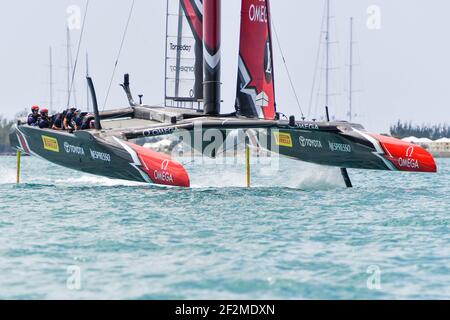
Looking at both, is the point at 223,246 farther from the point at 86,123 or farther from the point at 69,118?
the point at 69,118

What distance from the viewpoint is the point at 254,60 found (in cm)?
1166

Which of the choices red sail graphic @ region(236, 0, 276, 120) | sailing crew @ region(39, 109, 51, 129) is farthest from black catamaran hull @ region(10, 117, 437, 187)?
red sail graphic @ region(236, 0, 276, 120)

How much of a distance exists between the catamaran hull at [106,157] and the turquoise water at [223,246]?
29 centimetres

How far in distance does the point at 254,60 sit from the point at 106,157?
320cm

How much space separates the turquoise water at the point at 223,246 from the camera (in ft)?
14.7

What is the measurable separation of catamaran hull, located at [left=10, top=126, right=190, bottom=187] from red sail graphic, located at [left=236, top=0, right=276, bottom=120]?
2627 millimetres

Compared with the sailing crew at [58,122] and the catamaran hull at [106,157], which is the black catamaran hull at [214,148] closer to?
the catamaran hull at [106,157]

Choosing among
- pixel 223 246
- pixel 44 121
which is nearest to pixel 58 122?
pixel 44 121

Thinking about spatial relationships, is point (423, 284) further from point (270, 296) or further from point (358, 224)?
point (358, 224)

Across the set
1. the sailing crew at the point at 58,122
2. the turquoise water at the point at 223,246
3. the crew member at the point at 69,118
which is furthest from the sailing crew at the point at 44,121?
the turquoise water at the point at 223,246

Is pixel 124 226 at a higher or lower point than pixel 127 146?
lower

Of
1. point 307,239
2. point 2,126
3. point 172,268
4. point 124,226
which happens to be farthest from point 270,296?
point 2,126
